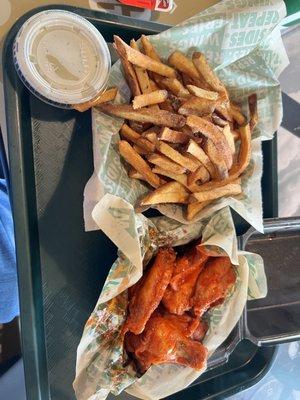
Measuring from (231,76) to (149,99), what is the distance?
322mm

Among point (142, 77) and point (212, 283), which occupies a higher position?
point (142, 77)

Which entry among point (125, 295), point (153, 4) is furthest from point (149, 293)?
point (153, 4)

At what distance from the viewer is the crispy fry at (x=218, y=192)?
1216 mm

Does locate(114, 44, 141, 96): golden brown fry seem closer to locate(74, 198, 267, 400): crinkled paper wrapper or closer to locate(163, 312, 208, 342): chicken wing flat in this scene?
locate(74, 198, 267, 400): crinkled paper wrapper

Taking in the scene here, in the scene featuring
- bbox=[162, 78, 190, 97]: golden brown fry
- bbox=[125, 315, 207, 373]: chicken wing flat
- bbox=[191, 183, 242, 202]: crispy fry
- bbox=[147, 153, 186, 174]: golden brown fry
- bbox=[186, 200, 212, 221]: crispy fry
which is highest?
bbox=[162, 78, 190, 97]: golden brown fry

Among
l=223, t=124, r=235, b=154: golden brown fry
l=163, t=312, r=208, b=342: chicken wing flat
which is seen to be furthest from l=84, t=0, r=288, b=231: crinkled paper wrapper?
l=163, t=312, r=208, b=342: chicken wing flat

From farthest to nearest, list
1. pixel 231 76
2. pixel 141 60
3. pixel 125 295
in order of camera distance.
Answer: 1. pixel 231 76
2. pixel 125 295
3. pixel 141 60

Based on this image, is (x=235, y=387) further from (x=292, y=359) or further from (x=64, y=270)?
(x=64, y=270)

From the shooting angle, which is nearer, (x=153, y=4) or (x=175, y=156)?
(x=175, y=156)

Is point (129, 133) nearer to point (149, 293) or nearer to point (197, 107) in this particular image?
point (197, 107)

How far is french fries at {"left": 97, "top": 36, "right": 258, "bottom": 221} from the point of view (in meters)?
1.19

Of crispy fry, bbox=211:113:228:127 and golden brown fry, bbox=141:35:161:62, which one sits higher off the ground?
golden brown fry, bbox=141:35:161:62

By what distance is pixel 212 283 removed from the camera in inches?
50.9

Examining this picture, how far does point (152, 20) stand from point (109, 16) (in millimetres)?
148
